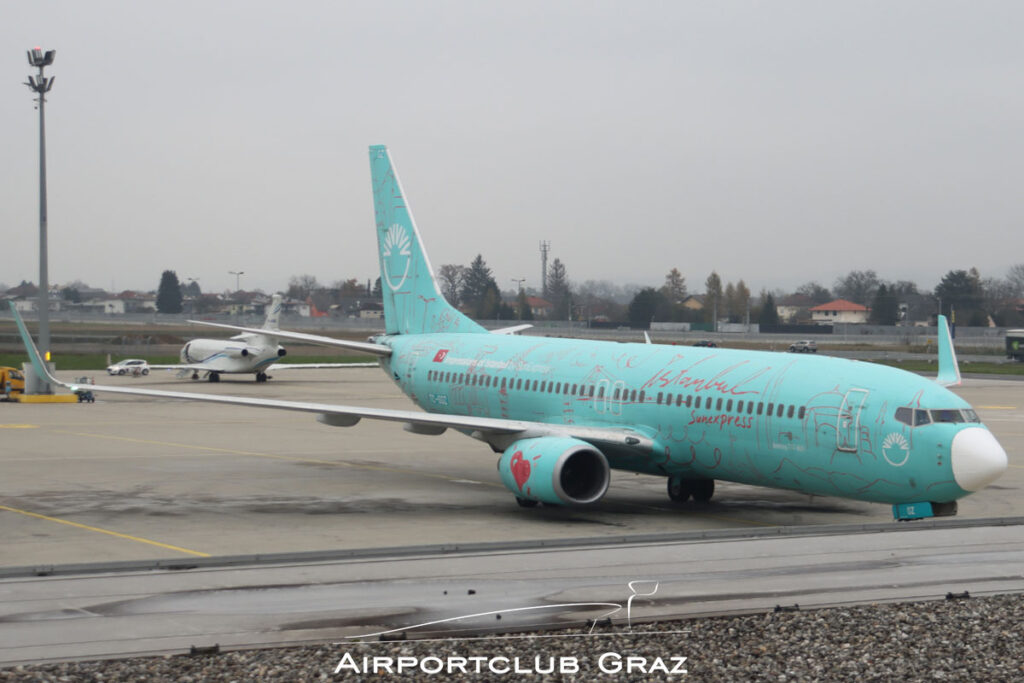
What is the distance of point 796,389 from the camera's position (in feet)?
73.3

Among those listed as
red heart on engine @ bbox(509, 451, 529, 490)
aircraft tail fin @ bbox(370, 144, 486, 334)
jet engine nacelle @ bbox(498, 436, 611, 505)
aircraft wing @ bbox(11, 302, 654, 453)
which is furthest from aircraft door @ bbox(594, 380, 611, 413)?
aircraft tail fin @ bbox(370, 144, 486, 334)

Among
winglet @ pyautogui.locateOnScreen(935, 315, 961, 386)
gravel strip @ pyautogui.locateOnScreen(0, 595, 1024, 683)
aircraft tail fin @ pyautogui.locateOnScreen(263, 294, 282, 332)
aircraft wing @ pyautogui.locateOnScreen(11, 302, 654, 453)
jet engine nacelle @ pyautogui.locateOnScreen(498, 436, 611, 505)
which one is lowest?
gravel strip @ pyautogui.locateOnScreen(0, 595, 1024, 683)

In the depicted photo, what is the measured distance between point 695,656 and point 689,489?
1461 centimetres

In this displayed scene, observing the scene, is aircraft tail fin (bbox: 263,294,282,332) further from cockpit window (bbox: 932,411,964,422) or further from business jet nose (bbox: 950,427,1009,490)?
business jet nose (bbox: 950,427,1009,490)

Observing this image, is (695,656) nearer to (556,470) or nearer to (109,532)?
(556,470)

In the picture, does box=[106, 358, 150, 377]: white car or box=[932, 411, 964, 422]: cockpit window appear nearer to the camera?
box=[932, 411, 964, 422]: cockpit window

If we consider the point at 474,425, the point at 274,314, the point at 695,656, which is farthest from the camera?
the point at 274,314

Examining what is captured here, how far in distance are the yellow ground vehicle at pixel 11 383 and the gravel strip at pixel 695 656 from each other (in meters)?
51.8

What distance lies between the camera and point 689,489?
1025 inches

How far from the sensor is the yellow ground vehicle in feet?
192

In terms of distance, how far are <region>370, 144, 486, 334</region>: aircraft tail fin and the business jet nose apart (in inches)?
617

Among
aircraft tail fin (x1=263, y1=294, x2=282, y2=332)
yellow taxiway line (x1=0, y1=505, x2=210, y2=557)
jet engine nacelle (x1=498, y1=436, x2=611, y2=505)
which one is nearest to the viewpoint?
yellow taxiway line (x1=0, y1=505, x2=210, y2=557)

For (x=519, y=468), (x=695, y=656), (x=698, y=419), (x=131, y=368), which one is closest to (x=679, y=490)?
(x=698, y=419)

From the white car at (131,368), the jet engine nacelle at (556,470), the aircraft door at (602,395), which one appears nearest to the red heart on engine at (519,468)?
the jet engine nacelle at (556,470)
